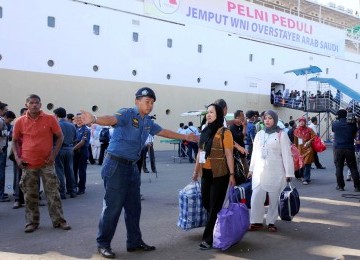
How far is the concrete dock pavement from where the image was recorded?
4629 millimetres

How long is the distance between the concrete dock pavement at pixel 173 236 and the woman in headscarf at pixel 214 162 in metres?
0.39

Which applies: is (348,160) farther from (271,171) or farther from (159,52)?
(159,52)

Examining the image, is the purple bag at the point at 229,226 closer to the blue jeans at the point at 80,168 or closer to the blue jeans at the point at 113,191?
the blue jeans at the point at 113,191

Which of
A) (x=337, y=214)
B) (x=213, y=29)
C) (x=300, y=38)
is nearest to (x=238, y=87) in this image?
(x=213, y=29)

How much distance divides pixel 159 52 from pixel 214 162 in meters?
16.0

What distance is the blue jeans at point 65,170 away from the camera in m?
7.96

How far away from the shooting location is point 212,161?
4.79m

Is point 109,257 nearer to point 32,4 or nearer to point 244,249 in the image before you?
point 244,249

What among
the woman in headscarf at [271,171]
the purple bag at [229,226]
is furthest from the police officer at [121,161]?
the woman in headscarf at [271,171]

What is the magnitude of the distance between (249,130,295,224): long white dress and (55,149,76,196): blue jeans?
12.8 ft

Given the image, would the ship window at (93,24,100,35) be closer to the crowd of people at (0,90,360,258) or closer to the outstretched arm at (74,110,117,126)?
the crowd of people at (0,90,360,258)

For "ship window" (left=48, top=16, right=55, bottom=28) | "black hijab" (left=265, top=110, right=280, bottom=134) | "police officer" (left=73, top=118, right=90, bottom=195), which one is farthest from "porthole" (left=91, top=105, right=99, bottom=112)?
"black hijab" (left=265, top=110, right=280, bottom=134)

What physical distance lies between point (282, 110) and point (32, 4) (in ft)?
54.3

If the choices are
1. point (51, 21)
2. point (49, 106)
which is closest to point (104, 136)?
point (49, 106)
